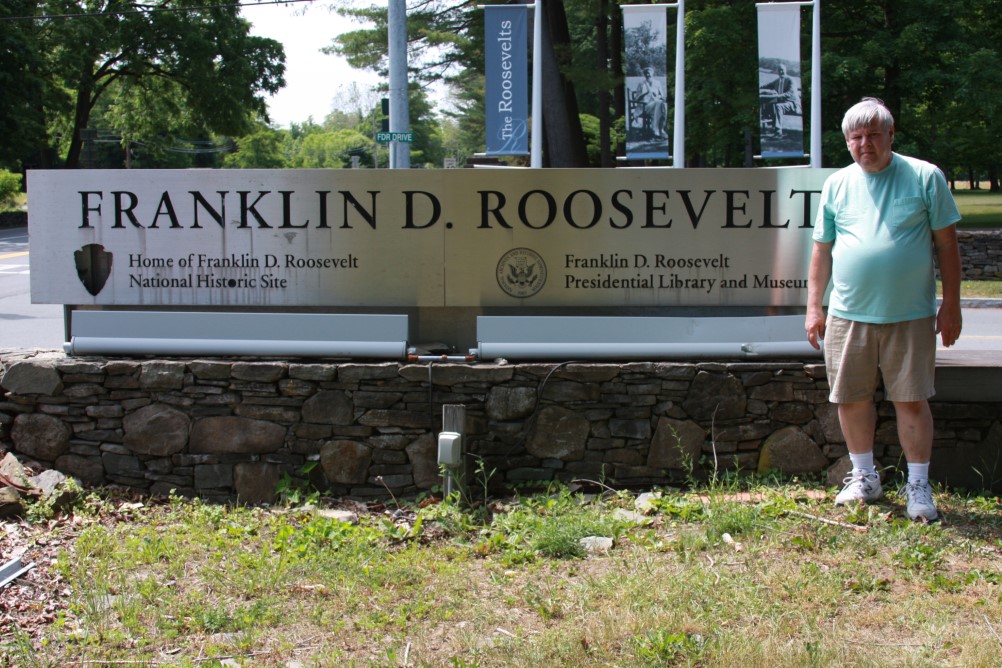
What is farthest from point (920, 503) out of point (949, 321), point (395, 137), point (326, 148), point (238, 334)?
point (326, 148)

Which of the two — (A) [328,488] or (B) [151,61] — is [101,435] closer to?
(A) [328,488]

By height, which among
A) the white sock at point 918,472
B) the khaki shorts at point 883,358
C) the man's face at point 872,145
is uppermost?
the man's face at point 872,145

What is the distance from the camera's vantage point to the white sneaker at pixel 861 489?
450 cm

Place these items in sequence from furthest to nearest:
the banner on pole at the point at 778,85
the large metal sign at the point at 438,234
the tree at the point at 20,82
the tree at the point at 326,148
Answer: the tree at the point at 326,148 → the tree at the point at 20,82 → the banner on pole at the point at 778,85 → the large metal sign at the point at 438,234

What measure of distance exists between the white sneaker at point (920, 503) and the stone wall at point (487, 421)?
720 millimetres

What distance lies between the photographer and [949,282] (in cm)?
423

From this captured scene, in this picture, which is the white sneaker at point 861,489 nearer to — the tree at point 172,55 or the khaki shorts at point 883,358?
the khaki shorts at point 883,358

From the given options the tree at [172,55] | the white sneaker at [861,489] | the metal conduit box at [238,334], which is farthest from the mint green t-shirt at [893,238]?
the tree at [172,55]

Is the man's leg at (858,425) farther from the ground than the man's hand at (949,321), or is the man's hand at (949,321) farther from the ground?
the man's hand at (949,321)

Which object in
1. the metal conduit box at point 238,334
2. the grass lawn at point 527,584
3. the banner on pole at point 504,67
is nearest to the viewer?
the grass lawn at point 527,584

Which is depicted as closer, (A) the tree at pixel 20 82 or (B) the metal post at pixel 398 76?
(B) the metal post at pixel 398 76

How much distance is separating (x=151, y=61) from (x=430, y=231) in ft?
104

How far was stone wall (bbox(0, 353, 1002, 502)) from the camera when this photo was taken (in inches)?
202

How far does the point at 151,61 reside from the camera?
33.5m
